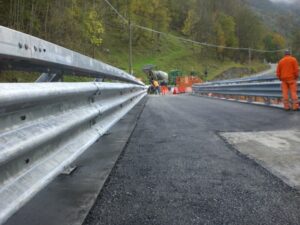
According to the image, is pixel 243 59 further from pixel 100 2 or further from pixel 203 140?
pixel 203 140

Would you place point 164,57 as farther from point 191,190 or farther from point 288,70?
point 191,190

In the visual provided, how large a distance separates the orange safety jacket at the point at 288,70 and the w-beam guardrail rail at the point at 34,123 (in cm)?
869

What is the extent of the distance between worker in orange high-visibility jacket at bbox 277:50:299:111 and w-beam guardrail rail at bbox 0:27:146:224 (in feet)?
27.5

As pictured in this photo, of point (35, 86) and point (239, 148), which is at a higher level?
point (35, 86)

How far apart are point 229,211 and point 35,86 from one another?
140 centimetres

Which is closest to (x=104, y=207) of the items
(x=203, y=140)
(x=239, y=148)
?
(x=239, y=148)

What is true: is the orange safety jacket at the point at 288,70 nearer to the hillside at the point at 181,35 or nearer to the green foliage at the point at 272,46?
the hillside at the point at 181,35

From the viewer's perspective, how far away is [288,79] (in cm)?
1069

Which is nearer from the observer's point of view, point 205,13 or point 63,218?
point 63,218

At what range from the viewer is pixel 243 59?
98.9 m

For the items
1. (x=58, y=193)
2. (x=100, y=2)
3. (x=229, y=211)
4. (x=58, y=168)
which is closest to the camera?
(x=58, y=168)

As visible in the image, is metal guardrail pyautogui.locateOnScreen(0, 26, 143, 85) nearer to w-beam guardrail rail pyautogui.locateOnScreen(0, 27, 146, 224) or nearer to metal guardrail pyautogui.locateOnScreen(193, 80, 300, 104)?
w-beam guardrail rail pyautogui.locateOnScreen(0, 27, 146, 224)

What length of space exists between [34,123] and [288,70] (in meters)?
9.86

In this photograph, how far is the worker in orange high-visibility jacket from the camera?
34.1 feet
